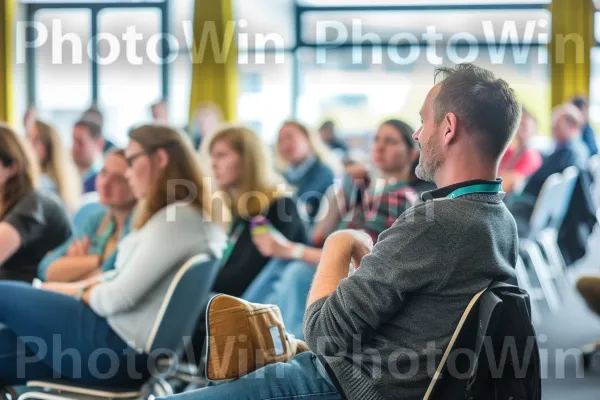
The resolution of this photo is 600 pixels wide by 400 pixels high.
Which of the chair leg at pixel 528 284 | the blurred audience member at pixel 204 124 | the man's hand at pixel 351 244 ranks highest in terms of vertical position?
the blurred audience member at pixel 204 124

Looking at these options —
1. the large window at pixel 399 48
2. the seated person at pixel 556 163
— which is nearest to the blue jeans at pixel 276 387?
the seated person at pixel 556 163

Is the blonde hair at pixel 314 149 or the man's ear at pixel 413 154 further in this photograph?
the blonde hair at pixel 314 149

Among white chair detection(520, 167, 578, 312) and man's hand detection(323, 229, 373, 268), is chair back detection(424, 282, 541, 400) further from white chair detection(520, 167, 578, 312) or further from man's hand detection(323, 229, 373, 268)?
white chair detection(520, 167, 578, 312)

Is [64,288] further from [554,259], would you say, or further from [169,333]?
[554,259]

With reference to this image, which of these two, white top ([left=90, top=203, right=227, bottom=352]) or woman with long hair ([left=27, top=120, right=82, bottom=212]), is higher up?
woman with long hair ([left=27, top=120, right=82, bottom=212])

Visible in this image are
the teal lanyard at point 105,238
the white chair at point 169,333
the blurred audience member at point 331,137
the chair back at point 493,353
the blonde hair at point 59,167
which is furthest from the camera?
the blurred audience member at point 331,137

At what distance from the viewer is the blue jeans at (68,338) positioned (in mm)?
2244

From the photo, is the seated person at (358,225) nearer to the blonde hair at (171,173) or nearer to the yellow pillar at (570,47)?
the blonde hair at (171,173)

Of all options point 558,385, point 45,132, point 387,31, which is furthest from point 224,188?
point 387,31

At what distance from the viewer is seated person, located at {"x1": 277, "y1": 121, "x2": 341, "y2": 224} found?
4531mm

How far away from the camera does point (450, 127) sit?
4.50 ft

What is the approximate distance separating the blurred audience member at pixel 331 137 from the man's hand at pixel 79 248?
17.3 ft

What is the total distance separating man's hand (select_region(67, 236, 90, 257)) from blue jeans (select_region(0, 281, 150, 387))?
27.9 inches

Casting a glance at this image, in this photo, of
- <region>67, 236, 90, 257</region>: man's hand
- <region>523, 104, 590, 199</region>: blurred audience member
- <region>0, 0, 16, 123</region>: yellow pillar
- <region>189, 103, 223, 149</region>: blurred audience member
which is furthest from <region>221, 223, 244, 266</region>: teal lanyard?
<region>0, 0, 16, 123</region>: yellow pillar
